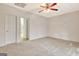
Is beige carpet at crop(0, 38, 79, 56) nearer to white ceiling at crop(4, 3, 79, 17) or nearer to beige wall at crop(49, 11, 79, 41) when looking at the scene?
beige wall at crop(49, 11, 79, 41)

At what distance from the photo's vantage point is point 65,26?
1622 millimetres

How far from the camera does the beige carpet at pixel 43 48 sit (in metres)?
1.55

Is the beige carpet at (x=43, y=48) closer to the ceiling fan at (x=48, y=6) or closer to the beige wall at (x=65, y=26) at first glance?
the beige wall at (x=65, y=26)

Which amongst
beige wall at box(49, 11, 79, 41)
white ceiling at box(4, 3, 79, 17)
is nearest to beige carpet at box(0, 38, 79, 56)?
beige wall at box(49, 11, 79, 41)

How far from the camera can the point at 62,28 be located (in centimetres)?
163

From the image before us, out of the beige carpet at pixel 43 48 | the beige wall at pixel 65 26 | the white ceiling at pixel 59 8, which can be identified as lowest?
the beige carpet at pixel 43 48

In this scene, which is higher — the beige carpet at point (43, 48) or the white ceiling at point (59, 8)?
the white ceiling at point (59, 8)

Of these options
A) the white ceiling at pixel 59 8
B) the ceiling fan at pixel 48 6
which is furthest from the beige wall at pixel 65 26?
the ceiling fan at pixel 48 6

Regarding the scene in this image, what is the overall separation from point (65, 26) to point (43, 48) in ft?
1.63

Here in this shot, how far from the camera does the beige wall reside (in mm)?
1572

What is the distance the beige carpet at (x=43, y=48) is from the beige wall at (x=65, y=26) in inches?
3.6

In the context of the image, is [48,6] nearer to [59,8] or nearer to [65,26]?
[59,8]

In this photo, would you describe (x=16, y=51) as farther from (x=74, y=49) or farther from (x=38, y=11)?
(x=74, y=49)

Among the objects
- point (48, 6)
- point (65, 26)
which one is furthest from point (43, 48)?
point (48, 6)
